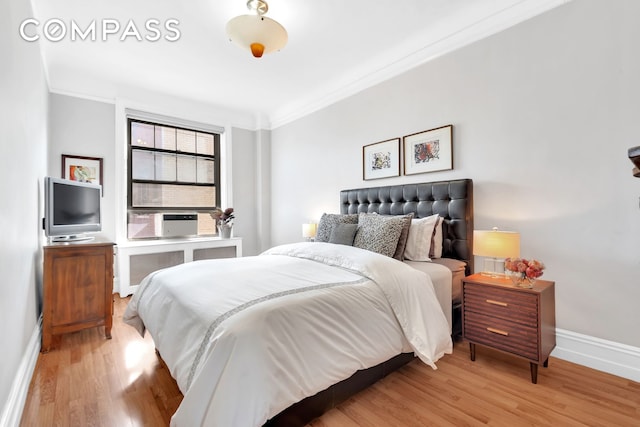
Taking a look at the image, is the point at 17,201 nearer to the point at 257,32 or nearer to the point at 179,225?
the point at 257,32

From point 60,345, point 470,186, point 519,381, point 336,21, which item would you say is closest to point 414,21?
point 336,21

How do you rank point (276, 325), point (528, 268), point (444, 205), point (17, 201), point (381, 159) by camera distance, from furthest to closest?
point (381, 159) < point (444, 205) < point (528, 268) < point (17, 201) < point (276, 325)

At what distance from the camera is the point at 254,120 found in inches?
Answer: 204

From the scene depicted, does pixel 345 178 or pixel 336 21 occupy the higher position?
pixel 336 21

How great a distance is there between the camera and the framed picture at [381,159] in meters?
3.22

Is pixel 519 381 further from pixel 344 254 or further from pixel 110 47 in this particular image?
pixel 110 47

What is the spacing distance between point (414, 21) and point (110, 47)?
10.0 ft

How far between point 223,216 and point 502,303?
391 centimetres

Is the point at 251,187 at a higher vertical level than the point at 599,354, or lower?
higher

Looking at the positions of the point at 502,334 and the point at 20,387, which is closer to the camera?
the point at 20,387

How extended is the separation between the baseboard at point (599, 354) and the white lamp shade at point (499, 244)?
73 centimetres

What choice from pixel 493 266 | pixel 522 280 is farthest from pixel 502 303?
pixel 493 266

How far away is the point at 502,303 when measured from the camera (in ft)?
6.44

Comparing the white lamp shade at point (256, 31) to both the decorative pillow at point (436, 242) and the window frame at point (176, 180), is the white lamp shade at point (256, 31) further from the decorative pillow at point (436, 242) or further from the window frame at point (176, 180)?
the window frame at point (176, 180)
